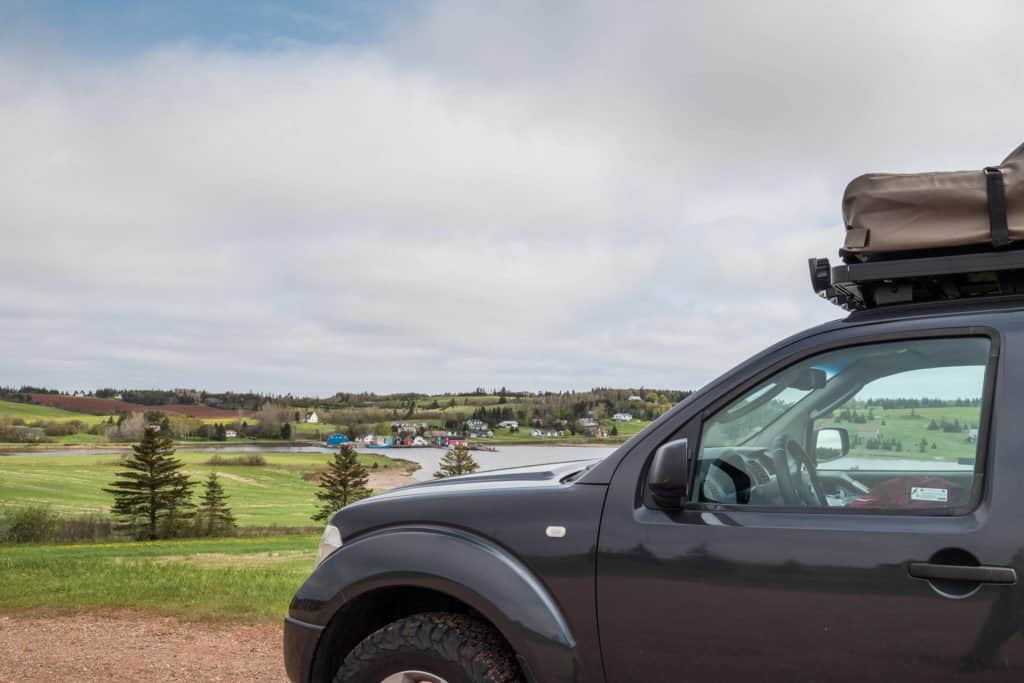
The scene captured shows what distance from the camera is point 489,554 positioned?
3.10 meters

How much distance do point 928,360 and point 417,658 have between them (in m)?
2.01

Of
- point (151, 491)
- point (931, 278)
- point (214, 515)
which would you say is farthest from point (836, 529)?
point (151, 491)

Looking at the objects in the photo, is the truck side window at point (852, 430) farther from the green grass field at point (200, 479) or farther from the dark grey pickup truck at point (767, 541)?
the green grass field at point (200, 479)

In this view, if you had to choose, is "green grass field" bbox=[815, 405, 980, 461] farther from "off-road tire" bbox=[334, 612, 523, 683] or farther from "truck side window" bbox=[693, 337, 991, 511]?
"off-road tire" bbox=[334, 612, 523, 683]

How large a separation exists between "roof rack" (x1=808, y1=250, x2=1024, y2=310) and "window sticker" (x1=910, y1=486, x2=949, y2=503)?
60 cm

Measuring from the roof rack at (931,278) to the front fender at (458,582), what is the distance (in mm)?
1469

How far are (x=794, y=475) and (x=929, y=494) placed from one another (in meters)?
0.42

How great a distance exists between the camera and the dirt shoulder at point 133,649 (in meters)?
6.13

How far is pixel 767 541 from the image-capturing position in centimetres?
267

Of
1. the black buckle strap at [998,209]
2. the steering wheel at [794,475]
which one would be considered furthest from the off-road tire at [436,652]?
the black buckle strap at [998,209]

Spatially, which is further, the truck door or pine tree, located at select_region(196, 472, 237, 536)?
pine tree, located at select_region(196, 472, 237, 536)

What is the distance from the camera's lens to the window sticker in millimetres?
2582

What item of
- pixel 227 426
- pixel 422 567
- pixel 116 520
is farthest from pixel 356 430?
pixel 422 567

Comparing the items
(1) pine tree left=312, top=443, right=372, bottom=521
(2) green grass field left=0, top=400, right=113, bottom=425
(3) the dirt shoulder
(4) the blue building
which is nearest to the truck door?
(3) the dirt shoulder
